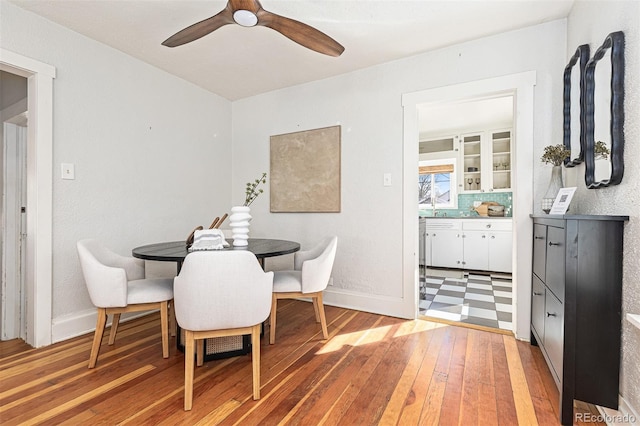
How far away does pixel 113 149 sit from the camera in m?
2.70

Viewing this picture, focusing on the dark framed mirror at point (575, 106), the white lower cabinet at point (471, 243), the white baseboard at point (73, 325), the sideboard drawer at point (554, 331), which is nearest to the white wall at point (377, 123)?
the dark framed mirror at point (575, 106)

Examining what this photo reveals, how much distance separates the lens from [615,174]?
4.78 feet

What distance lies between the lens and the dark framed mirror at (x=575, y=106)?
1875 mm

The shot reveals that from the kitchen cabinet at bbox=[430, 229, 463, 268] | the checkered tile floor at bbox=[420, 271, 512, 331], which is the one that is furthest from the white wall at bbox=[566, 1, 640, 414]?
the kitchen cabinet at bbox=[430, 229, 463, 268]

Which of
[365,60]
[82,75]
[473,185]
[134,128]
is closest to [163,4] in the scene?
[82,75]

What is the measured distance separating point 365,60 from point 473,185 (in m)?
3.37

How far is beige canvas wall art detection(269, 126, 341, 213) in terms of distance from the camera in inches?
127

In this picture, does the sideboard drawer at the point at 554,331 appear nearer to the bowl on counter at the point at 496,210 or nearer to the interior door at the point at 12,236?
the bowl on counter at the point at 496,210

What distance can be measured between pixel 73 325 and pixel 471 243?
4.93 metres

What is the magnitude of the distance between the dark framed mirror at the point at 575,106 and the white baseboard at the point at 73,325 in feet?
12.3

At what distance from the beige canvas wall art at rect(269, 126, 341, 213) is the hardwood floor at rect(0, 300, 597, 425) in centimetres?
142

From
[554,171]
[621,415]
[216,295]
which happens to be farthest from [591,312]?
[216,295]

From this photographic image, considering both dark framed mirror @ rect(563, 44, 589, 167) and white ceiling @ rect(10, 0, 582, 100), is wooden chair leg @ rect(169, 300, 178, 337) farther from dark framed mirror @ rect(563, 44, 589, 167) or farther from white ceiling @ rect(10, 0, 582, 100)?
dark framed mirror @ rect(563, 44, 589, 167)

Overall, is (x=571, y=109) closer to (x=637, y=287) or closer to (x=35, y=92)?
(x=637, y=287)
